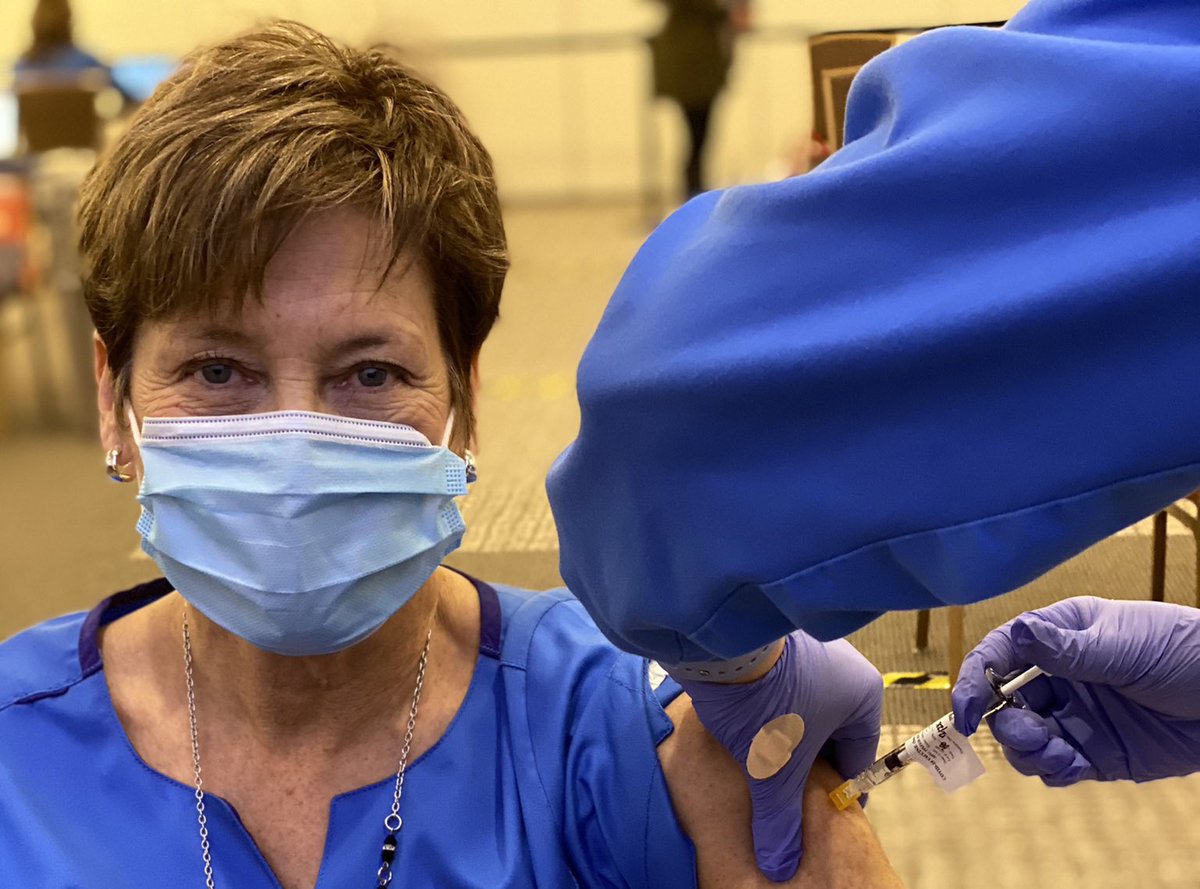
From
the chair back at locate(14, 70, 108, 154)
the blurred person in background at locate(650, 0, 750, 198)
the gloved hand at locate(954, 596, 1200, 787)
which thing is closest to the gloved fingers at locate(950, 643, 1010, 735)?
the gloved hand at locate(954, 596, 1200, 787)

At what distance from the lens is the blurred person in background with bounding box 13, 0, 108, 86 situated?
283cm

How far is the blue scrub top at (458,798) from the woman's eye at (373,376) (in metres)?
0.32

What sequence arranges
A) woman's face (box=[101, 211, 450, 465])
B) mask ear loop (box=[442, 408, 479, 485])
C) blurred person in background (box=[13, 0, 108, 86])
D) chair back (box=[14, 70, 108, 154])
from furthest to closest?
1. blurred person in background (box=[13, 0, 108, 86])
2. chair back (box=[14, 70, 108, 154])
3. mask ear loop (box=[442, 408, 479, 485])
4. woman's face (box=[101, 211, 450, 465])

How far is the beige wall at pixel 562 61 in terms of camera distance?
1544 mm

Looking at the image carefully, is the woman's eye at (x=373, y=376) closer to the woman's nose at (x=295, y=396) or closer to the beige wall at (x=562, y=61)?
the woman's nose at (x=295, y=396)

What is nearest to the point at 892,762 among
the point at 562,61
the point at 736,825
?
the point at 736,825

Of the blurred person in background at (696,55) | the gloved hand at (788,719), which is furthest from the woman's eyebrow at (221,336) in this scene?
the blurred person in background at (696,55)

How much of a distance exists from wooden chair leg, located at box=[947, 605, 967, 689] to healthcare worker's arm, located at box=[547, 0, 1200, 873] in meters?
0.55

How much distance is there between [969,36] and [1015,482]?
0.77ft

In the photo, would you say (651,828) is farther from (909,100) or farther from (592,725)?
(909,100)

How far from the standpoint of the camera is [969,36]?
67cm

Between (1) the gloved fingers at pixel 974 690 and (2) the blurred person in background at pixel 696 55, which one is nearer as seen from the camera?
(1) the gloved fingers at pixel 974 690

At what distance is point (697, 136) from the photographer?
13.9 ft

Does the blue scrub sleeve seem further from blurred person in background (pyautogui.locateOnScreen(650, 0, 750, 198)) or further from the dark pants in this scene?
the dark pants
